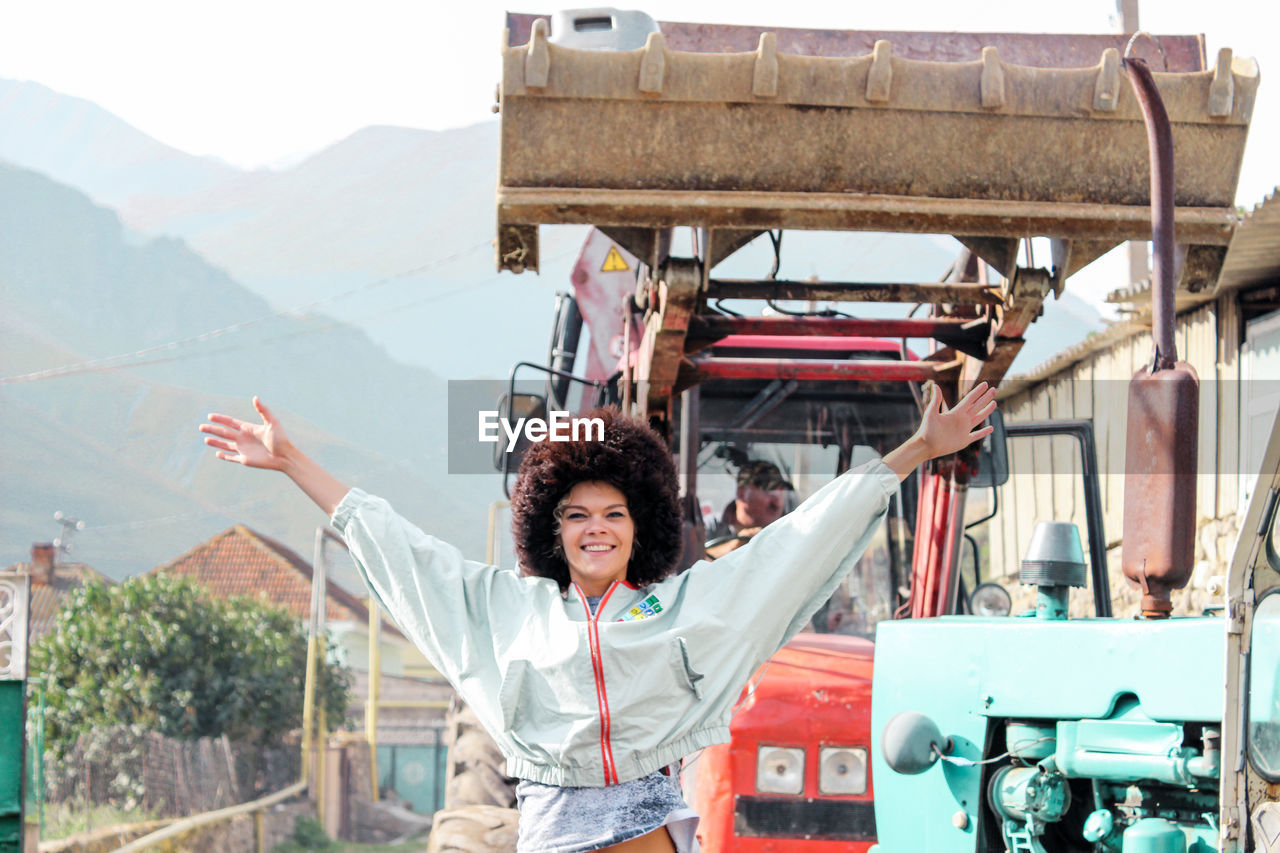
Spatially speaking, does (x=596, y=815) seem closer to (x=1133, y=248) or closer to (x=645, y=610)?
(x=645, y=610)

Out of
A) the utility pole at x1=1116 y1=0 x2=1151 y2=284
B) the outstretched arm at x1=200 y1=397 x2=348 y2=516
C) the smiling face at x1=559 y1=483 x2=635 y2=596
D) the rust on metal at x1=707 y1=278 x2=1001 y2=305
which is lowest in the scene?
the smiling face at x1=559 y1=483 x2=635 y2=596

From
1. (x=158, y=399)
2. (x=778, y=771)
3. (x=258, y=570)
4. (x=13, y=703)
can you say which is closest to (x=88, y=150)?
(x=158, y=399)

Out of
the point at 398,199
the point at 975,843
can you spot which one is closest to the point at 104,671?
the point at 975,843

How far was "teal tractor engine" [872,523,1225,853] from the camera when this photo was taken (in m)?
3.17

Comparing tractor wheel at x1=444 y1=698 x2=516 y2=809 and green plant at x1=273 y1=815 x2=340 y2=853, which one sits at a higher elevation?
tractor wheel at x1=444 y1=698 x2=516 y2=809

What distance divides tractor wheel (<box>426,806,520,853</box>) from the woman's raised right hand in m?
3.43

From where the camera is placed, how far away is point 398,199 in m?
129

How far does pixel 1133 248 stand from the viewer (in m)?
12.8

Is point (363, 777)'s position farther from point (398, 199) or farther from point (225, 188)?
point (225, 188)

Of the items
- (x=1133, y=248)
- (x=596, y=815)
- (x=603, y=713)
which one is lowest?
(x=596, y=815)

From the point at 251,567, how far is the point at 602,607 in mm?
41307

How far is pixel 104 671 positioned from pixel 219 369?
78681mm

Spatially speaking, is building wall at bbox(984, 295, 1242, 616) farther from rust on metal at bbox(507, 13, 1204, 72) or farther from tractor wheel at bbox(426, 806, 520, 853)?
tractor wheel at bbox(426, 806, 520, 853)

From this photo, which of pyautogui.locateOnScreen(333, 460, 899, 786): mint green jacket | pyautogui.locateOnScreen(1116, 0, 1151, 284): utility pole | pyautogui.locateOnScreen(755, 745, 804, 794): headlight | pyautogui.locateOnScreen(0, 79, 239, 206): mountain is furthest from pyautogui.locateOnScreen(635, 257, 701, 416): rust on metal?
pyautogui.locateOnScreen(0, 79, 239, 206): mountain
